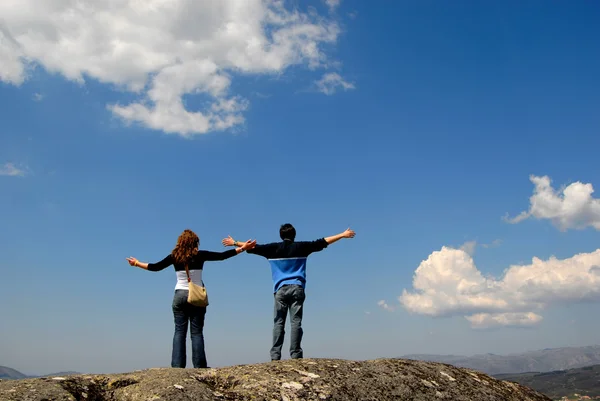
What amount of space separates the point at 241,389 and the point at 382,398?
8.49 feet

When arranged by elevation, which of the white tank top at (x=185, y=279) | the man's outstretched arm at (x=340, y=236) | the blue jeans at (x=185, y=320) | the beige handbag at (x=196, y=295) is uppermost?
the man's outstretched arm at (x=340, y=236)

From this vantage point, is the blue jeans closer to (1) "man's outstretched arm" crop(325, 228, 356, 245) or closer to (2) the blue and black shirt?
(2) the blue and black shirt

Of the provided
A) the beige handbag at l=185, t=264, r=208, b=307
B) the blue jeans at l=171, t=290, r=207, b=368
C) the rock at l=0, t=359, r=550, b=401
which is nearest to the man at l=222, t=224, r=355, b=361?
the beige handbag at l=185, t=264, r=208, b=307

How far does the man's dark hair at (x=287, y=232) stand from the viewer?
12633 millimetres

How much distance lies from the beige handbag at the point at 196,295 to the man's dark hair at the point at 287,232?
258 cm

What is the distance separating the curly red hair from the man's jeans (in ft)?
8.11

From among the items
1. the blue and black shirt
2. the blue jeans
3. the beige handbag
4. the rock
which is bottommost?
the rock

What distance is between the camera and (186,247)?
1179 cm

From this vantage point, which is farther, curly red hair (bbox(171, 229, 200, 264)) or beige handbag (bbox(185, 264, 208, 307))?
curly red hair (bbox(171, 229, 200, 264))

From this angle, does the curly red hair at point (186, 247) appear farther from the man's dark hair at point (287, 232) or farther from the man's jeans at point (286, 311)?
the man's jeans at point (286, 311)

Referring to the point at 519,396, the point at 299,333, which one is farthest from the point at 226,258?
the point at 519,396

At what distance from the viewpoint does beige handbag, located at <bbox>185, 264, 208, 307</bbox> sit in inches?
450

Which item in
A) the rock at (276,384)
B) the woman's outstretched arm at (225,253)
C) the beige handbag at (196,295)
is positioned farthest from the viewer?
the woman's outstretched arm at (225,253)

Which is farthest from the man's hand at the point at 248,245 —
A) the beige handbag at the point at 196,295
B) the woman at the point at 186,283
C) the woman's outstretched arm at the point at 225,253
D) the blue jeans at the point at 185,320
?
the blue jeans at the point at 185,320
